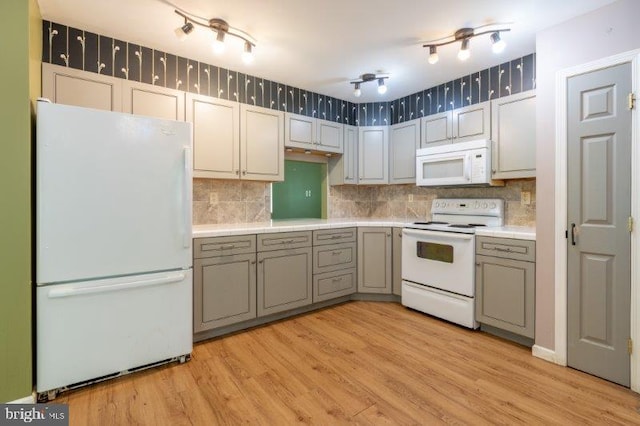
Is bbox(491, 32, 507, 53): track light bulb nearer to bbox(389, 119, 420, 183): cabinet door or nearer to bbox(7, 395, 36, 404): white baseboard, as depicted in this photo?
bbox(389, 119, 420, 183): cabinet door

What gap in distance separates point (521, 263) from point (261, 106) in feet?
8.91

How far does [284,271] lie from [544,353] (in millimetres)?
2080

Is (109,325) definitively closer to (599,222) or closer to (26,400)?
(26,400)

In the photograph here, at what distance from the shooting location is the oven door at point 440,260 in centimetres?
273

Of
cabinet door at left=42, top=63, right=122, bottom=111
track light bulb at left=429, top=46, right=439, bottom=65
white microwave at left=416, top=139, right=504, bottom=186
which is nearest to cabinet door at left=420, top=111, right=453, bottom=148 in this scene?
white microwave at left=416, top=139, right=504, bottom=186

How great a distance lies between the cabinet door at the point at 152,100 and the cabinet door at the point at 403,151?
2.37 meters

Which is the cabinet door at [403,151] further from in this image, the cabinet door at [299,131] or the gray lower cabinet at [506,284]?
the gray lower cabinet at [506,284]

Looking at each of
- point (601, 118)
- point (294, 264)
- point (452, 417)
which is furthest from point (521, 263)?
point (294, 264)

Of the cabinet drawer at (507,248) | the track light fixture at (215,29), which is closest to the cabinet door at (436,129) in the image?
the cabinet drawer at (507,248)

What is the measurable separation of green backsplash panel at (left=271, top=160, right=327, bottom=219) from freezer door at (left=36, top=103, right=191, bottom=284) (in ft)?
5.24

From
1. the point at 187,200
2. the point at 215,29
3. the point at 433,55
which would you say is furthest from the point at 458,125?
the point at 187,200

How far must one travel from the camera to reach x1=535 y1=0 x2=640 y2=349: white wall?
204cm

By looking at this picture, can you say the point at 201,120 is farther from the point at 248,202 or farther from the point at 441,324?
the point at 441,324

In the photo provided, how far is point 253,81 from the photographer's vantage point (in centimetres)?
321
